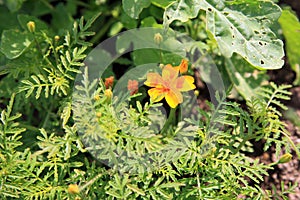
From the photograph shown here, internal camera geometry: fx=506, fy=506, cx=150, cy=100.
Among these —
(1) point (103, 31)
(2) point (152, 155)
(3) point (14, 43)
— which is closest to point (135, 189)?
(2) point (152, 155)

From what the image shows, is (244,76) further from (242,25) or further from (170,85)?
(170,85)

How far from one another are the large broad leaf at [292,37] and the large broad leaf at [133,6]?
608 mm

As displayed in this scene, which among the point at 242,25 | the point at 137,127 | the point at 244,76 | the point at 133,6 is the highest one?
the point at 133,6

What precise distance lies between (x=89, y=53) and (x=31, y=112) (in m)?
0.34

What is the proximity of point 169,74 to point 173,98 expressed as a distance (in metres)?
0.08

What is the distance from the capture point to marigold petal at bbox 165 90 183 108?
162cm

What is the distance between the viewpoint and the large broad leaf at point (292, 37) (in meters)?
2.06

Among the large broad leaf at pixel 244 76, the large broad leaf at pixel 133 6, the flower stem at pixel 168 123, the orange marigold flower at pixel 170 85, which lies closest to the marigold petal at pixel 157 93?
the orange marigold flower at pixel 170 85

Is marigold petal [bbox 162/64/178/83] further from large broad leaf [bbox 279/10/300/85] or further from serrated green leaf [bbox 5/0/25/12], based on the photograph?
serrated green leaf [bbox 5/0/25/12]

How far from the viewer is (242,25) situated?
176 cm

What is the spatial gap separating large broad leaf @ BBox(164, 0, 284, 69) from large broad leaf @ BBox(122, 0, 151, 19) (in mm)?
139

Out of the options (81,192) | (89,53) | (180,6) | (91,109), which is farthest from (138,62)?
(81,192)

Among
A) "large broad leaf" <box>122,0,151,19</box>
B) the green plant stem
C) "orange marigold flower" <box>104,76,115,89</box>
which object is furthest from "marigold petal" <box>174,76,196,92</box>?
the green plant stem

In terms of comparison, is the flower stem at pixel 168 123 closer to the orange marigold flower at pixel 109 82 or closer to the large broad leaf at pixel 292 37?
the orange marigold flower at pixel 109 82
